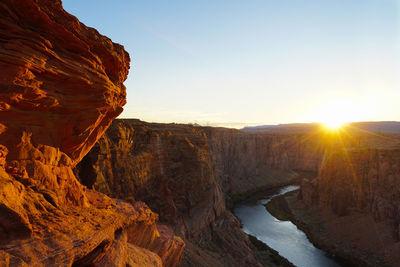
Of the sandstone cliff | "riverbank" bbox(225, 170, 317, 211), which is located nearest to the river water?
the sandstone cliff

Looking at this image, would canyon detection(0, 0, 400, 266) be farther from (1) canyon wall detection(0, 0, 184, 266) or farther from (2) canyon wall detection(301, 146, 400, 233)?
(2) canyon wall detection(301, 146, 400, 233)

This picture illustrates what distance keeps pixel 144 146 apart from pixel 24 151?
64.9ft

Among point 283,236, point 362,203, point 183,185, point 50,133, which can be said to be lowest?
point 283,236

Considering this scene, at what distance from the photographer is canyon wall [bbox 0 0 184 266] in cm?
639

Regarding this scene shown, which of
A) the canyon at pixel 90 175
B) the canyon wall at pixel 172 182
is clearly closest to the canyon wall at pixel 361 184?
the canyon at pixel 90 175

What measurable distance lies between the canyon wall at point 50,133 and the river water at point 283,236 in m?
33.4

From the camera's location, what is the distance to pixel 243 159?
96.6 meters

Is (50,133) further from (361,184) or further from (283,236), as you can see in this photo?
(361,184)

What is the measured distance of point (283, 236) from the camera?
44188mm

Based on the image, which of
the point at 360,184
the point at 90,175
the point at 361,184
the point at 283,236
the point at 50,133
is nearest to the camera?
the point at 50,133

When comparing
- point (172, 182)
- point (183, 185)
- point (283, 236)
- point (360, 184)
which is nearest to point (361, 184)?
point (360, 184)

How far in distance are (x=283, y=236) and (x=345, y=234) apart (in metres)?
10.3

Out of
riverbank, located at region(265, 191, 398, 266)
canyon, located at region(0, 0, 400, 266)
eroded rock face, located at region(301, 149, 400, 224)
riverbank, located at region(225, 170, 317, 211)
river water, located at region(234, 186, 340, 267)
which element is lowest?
riverbank, located at region(225, 170, 317, 211)

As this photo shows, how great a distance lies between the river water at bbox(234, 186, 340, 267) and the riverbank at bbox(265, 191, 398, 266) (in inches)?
63.7
